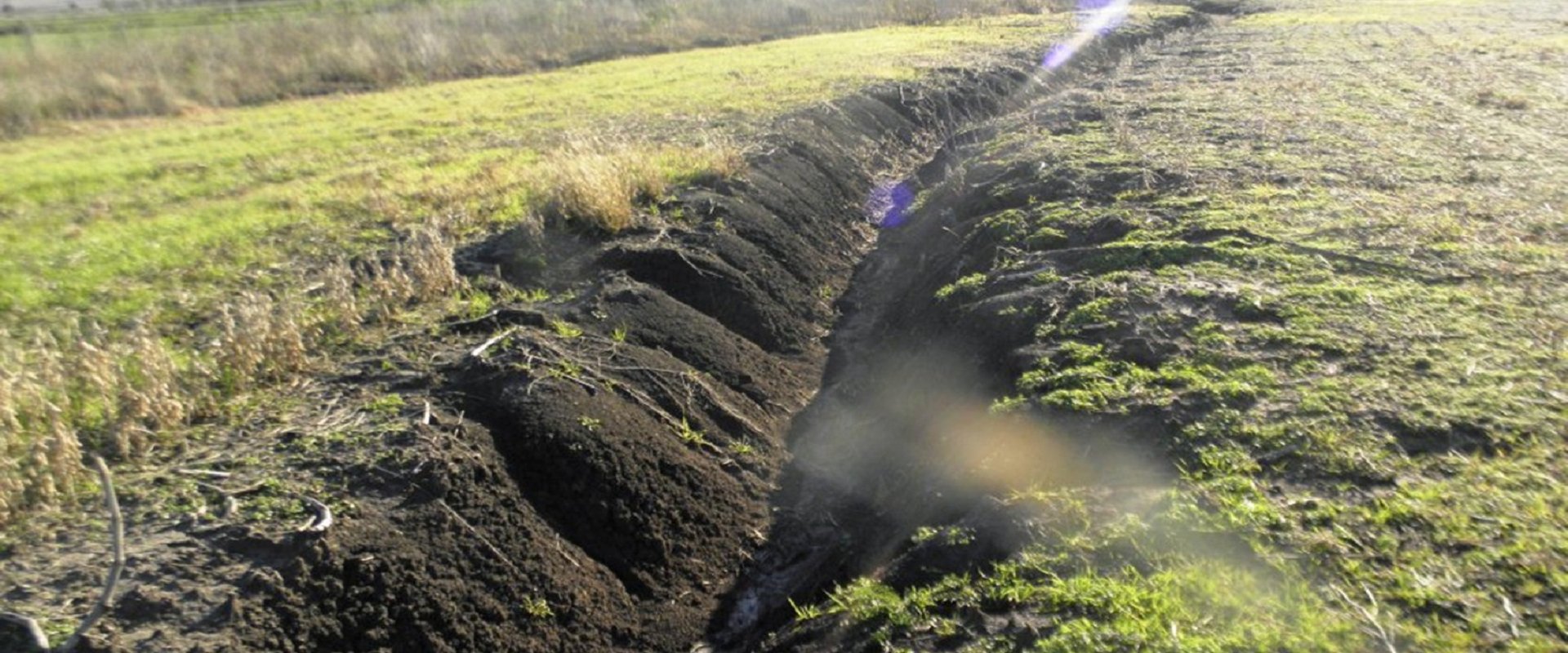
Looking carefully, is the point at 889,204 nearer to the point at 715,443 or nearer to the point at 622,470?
Result: the point at 715,443

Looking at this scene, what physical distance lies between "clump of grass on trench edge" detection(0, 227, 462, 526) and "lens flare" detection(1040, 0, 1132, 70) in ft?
47.6

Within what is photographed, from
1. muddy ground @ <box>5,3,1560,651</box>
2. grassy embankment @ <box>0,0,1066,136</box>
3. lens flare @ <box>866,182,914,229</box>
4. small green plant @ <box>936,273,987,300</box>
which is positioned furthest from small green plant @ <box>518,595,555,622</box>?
grassy embankment @ <box>0,0,1066,136</box>

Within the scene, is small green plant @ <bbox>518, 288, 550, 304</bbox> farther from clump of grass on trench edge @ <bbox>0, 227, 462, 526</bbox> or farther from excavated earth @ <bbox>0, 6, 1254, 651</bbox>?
clump of grass on trench edge @ <bbox>0, 227, 462, 526</bbox>

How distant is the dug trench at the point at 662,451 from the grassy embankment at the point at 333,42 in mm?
12492

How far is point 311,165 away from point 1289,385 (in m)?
10.6

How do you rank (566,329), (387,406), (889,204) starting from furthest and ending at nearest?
1. (889,204)
2. (566,329)
3. (387,406)

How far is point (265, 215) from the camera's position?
8.62 meters

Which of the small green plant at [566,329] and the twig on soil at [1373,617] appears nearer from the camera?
the twig on soil at [1373,617]

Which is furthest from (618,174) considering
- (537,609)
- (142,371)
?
(537,609)

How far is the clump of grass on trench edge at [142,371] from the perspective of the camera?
4148 mm

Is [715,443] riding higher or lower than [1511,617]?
lower

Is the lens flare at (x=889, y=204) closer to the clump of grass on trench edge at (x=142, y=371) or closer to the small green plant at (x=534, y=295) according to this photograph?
the small green plant at (x=534, y=295)

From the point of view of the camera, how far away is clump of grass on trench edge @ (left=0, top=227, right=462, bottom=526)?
13.6ft

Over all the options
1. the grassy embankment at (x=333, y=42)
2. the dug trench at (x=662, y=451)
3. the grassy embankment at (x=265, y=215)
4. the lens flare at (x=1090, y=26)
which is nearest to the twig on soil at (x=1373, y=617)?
the dug trench at (x=662, y=451)
